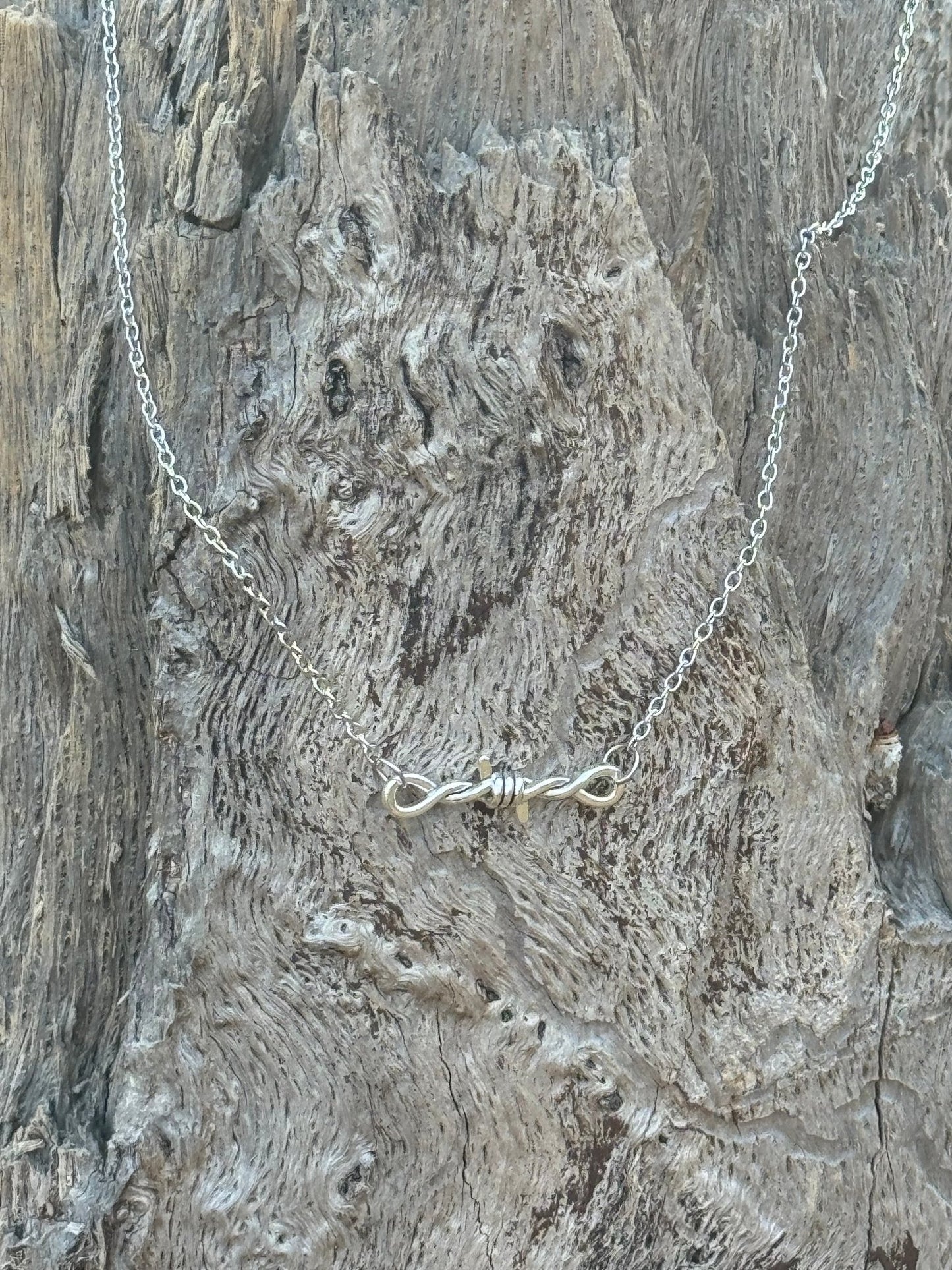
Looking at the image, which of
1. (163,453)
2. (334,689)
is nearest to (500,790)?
(334,689)

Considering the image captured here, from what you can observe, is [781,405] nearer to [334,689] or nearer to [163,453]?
[334,689]

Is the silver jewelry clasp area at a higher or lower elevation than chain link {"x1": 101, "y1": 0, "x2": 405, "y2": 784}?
lower

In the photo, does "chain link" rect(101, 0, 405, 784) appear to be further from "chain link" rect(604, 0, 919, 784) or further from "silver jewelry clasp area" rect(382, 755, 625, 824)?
"chain link" rect(604, 0, 919, 784)

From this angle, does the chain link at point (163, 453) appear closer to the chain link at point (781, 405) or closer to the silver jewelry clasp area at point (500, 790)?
the silver jewelry clasp area at point (500, 790)

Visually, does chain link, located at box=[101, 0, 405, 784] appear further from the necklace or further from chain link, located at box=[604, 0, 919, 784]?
chain link, located at box=[604, 0, 919, 784]

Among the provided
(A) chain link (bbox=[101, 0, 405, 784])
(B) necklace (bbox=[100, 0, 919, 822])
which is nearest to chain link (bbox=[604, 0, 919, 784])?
(B) necklace (bbox=[100, 0, 919, 822])
